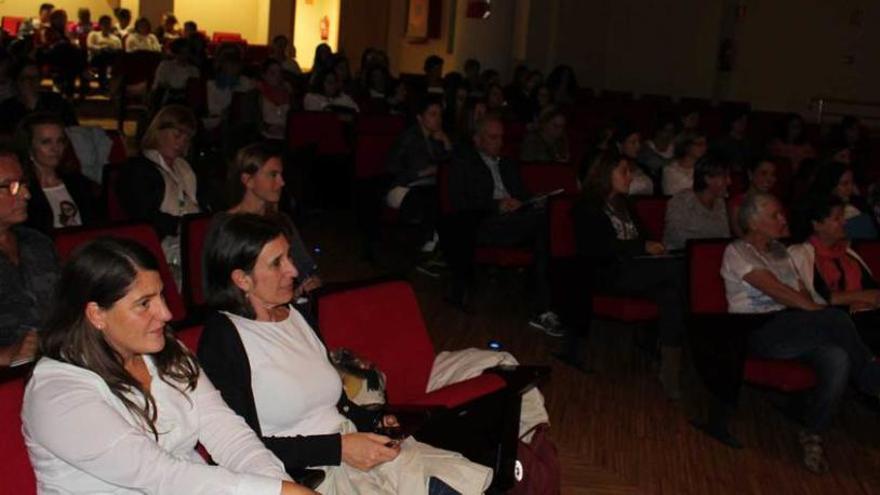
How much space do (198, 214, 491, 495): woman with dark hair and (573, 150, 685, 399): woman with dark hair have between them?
259 centimetres

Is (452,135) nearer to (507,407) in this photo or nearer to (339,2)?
(507,407)

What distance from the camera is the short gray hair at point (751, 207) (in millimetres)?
4961

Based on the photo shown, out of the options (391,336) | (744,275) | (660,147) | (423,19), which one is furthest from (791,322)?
(423,19)

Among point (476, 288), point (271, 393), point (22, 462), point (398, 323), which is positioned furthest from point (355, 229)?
point (22, 462)

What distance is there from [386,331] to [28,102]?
5.79 metres

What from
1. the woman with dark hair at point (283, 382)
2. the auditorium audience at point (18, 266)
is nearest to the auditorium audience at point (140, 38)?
the auditorium audience at point (18, 266)

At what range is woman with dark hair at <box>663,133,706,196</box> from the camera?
7.19 metres

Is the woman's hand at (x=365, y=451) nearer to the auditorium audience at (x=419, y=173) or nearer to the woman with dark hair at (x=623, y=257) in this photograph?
the woman with dark hair at (x=623, y=257)

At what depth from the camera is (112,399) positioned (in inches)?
88.6

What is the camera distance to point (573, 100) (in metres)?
13.9

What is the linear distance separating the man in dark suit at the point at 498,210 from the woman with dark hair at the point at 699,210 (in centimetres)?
71

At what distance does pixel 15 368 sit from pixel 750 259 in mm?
3476

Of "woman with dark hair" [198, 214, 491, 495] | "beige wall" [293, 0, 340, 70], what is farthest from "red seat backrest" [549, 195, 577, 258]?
"beige wall" [293, 0, 340, 70]

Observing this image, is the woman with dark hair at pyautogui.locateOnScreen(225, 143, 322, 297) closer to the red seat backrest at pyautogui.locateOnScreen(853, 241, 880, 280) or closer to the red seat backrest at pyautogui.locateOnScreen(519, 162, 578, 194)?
the red seat backrest at pyautogui.locateOnScreen(519, 162, 578, 194)
